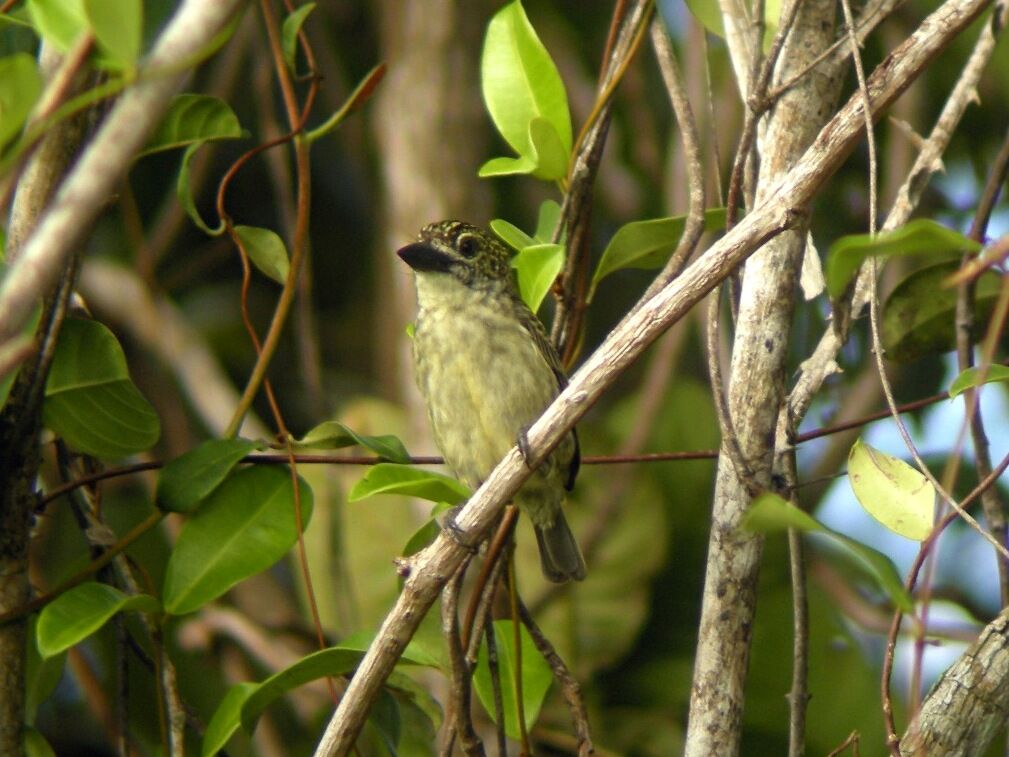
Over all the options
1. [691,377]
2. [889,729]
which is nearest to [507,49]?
[889,729]

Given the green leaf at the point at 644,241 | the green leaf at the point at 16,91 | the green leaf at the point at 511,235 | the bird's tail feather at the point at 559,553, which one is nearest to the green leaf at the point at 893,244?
the green leaf at the point at 16,91

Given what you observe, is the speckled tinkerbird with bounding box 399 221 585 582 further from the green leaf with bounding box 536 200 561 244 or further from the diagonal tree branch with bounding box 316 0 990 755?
the diagonal tree branch with bounding box 316 0 990 755

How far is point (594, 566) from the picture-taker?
3930 millimetres

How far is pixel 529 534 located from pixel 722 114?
4.62 ft

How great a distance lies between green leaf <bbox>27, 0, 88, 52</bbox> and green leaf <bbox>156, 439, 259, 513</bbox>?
95 cm

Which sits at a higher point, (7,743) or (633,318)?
(633,318)

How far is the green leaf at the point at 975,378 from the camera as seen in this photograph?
5.76ft

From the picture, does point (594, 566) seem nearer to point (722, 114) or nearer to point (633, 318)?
point (722, 114)

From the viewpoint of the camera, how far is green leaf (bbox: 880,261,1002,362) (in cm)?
236

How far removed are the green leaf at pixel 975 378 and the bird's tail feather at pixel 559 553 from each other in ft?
5.10

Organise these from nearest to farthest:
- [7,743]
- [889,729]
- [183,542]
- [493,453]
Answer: [889,729]
[7,743]
[183,542]
[493,453]

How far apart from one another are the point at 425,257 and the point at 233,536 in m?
0.96

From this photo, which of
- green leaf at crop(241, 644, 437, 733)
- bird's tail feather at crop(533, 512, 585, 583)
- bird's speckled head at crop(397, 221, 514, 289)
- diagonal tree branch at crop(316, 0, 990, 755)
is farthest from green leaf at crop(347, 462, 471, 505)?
Result: bird's tail feather at crop(533, 512, 585, 583)

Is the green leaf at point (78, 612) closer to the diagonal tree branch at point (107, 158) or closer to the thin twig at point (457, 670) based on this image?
the thin twig at point (457, 670)
